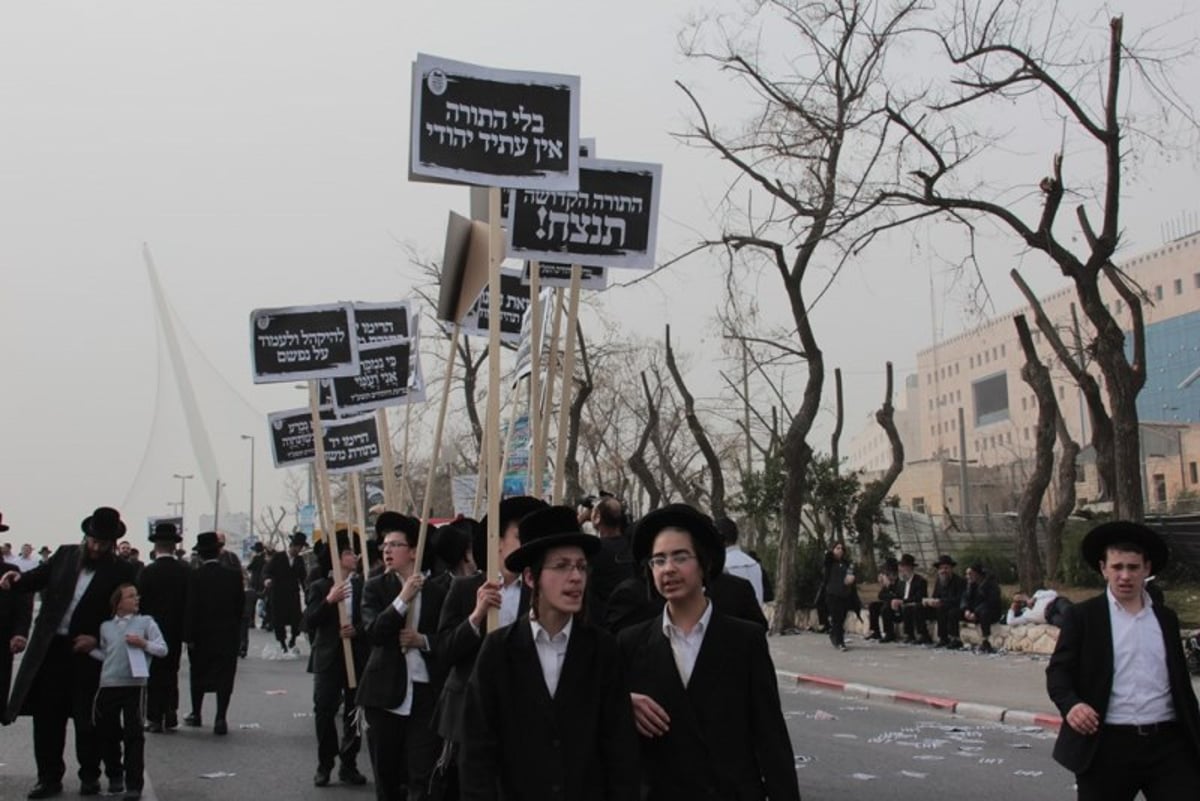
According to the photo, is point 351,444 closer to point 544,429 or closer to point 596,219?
point 596,219

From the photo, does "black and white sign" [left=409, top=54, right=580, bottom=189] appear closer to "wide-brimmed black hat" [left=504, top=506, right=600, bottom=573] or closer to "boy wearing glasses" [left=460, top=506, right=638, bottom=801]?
"wide-brimmed black hat" [left=504, top=506, right=600, bottom=573]

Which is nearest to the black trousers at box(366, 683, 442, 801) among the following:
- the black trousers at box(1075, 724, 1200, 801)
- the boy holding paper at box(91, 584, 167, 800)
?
the boy holding paper at box(91, 584, 167, 800)

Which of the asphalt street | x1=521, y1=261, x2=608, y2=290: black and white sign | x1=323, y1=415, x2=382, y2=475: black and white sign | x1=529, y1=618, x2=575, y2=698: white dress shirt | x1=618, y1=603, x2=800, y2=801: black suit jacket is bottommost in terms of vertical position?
the asphalt street

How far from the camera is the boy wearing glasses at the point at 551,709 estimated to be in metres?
4.96

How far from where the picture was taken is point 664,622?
525 cm

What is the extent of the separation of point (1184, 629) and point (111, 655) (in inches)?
602

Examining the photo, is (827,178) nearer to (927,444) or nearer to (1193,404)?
(1193,404)

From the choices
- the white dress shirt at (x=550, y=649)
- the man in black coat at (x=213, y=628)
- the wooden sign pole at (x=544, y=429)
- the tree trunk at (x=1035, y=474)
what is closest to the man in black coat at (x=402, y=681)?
the wooden sign pole at (x=544, y=429)

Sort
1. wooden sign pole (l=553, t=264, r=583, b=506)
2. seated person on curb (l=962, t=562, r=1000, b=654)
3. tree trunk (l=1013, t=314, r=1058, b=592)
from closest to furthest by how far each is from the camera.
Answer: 1. wooden sign pole (l=553, t=264, r=583, b=506)
2. seated person on curb (l=962, t=562, r=1000, b=654)
3. tree trunk (l=1013, t=314, r=1058, b=592)

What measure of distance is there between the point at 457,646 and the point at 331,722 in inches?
180

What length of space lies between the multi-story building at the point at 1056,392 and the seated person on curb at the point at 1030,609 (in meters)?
24.8

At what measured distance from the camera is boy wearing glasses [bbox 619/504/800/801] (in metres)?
4.99

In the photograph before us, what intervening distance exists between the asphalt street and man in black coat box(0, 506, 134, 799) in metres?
0.31

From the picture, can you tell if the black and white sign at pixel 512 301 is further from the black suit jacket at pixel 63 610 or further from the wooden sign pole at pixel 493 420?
the wooden sign pole at pixel 493 420
